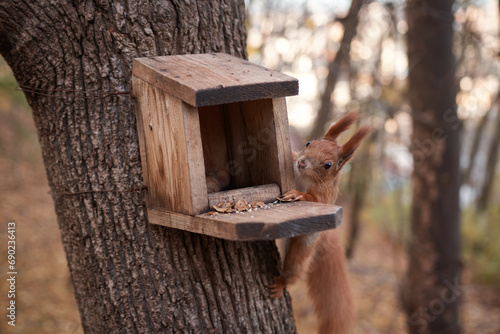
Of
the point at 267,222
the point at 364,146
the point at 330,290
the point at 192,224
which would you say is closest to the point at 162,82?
the point at 192,224

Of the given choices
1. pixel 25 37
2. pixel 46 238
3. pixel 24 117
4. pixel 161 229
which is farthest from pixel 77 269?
pixel 24 117

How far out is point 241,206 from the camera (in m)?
2.02

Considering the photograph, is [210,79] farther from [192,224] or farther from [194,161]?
[192,224]

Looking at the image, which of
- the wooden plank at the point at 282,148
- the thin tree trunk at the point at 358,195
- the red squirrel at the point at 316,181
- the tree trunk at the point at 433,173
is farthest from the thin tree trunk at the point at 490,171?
the wooden plank at the point at 282,148

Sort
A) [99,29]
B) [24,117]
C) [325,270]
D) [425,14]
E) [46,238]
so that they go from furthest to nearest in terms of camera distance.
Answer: [24,117], [46,238], [425,14], [325,270], [99,29]

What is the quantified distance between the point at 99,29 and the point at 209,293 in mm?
1340

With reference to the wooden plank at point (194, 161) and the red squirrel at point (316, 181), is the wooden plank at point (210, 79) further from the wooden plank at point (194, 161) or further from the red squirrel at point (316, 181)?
the red squirrel at point (316, 181)

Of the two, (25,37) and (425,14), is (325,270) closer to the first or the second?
(25,37)

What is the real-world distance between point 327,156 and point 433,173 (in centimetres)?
316

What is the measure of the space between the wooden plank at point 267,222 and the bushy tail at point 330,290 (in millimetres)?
922

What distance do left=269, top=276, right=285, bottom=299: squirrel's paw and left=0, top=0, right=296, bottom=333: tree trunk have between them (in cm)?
12

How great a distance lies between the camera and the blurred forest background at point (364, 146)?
562 centimetres

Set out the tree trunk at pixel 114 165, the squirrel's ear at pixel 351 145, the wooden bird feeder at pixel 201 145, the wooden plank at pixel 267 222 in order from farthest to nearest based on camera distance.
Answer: the squirrel's ear at pixel 351 145, the tree trunk at pixel 114 165, the wooden bird feeder at pixel 201 145, the wooden plank at pixel 267 222

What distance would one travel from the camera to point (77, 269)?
233 centimetres
